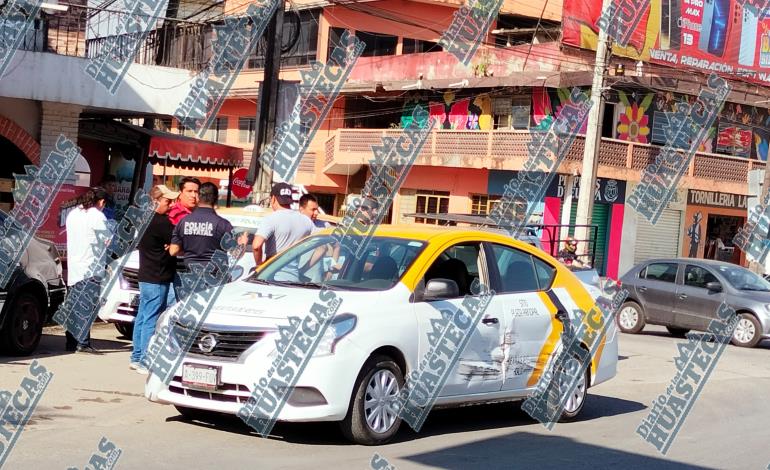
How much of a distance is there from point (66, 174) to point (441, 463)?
515 inches

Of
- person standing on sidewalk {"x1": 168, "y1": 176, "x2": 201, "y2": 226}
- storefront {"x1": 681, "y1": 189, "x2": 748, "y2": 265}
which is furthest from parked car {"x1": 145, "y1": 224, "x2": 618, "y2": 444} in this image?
storefront {"x1": 681, "y1": 189, "x2": 748, "y2": 265}

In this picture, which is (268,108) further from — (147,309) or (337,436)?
(337,436)

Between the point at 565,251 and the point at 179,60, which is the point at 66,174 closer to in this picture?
the point at 179,60

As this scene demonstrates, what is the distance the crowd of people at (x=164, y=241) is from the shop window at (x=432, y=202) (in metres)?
29.7

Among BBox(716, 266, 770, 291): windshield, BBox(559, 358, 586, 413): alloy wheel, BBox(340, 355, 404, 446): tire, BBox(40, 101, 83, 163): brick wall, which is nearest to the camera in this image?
BBox(340, 355, 404, 446): tire

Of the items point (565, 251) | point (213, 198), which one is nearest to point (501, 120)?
point (565, 251)

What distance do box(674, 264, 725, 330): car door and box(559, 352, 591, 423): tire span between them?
11.1 metres

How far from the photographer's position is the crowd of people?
10781 millimetres

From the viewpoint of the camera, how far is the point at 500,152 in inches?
1495

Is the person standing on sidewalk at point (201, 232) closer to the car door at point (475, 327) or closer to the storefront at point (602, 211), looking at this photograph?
the car door at point (475, 327)

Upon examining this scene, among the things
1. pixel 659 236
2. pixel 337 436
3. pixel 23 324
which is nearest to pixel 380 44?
pixel 659 236

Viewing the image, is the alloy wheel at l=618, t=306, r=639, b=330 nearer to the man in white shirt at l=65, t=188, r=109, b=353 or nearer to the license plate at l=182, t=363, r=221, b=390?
the man in white shirt at l=65, t=188, r=109, b=353

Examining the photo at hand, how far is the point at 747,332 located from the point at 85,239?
44.2 feet

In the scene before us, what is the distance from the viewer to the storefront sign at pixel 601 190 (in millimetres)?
38250
